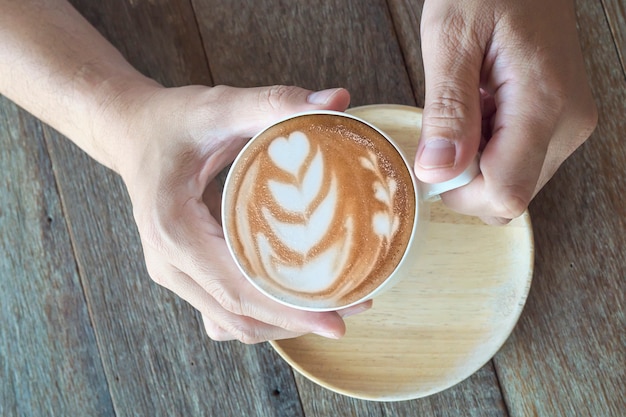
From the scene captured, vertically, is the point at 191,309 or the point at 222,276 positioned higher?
the point at 222,276

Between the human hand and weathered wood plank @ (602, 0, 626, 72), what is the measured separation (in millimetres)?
515

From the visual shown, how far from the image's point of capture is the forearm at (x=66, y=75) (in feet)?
2.60

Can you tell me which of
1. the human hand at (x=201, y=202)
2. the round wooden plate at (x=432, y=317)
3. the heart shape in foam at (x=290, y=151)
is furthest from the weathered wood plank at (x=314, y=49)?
the heart shape in foam at (x=290, y=151)

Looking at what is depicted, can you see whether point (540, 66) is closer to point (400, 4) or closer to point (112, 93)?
point (400, 4)

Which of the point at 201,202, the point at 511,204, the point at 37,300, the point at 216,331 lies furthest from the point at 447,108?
the point at 37,300

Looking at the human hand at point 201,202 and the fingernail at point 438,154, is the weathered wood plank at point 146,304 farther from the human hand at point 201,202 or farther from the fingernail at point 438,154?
the fingernail at point 438,154

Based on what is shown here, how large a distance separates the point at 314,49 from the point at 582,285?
0.55m

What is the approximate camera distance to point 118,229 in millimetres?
926

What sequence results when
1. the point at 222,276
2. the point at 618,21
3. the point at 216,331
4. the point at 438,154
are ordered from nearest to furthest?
the point at 438,154 < the point at 222,276 < the point at 216,331 < the point at 618,21

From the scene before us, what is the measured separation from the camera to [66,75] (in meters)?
0.81

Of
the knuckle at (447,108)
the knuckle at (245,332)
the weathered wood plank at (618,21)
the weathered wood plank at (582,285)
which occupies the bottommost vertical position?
the weathered wood plank at (582,285)

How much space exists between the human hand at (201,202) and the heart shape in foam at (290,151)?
4 cm

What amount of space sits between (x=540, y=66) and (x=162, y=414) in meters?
0.74

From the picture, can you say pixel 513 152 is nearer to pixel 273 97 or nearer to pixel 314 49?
pixel 273 97
